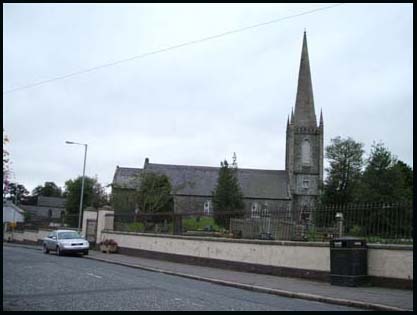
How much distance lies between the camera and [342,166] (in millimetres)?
94062

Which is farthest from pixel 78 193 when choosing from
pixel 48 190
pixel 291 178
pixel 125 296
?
pixel 125 296

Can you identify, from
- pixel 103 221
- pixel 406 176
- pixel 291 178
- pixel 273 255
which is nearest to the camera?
pixel 273 255

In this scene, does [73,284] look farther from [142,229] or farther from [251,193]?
[251,193]

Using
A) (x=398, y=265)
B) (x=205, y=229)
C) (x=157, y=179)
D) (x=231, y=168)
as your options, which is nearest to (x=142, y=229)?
(x=205, y=229)

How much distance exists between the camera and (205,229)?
2366cm

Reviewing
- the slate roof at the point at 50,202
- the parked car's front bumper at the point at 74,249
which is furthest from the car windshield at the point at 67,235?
the slate roof at the point at 50,202

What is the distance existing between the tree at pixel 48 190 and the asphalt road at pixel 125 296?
461 ft

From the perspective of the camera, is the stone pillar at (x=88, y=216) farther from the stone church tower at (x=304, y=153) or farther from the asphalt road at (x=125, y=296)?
the stone church tower at (x=304, y=153)

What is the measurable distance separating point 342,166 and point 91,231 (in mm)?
66872

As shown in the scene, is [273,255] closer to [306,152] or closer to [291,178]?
[291,178]

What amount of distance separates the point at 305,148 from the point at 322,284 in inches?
3195

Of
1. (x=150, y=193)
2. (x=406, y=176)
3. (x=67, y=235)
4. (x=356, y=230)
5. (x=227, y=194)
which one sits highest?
(x=406, y=176)

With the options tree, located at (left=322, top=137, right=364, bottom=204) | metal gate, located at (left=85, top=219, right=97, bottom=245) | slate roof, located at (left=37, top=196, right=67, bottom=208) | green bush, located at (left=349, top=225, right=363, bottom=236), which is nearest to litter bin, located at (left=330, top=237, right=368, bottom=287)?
green bush, located at (left=349, top=225, right=363, bottom=236)

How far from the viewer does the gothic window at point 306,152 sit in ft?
313
